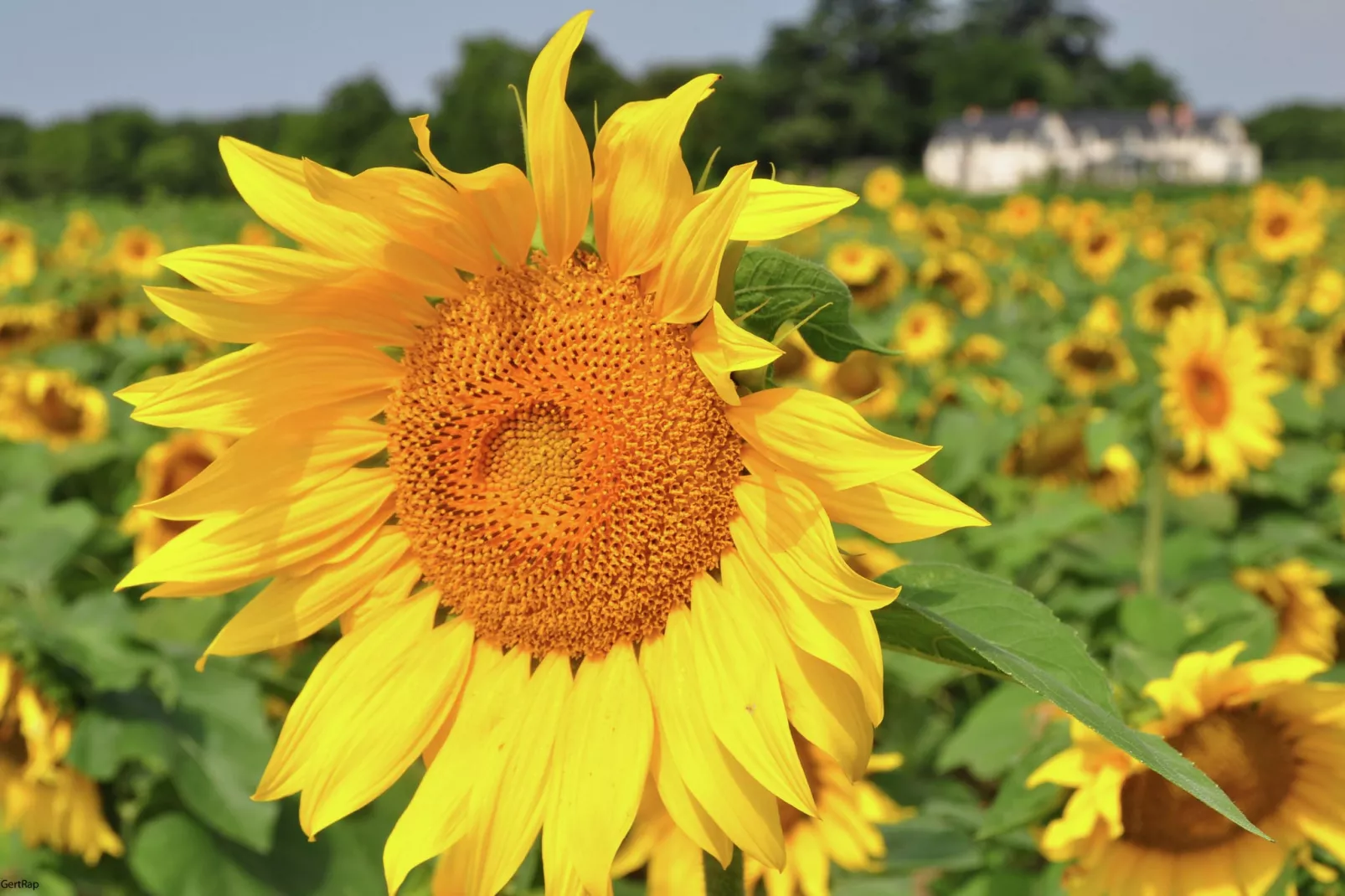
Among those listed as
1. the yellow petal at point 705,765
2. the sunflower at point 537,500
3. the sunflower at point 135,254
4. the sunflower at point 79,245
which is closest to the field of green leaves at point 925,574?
the sunflower at point 537,500

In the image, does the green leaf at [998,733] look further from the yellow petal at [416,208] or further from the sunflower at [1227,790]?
the yellow petal at [416,208]

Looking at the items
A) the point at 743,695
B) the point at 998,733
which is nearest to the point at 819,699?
the point at 743,695

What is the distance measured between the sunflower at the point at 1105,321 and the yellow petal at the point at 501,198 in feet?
17.4

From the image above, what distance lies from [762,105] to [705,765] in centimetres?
6408

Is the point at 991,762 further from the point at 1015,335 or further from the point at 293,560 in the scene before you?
the point at 1015,335

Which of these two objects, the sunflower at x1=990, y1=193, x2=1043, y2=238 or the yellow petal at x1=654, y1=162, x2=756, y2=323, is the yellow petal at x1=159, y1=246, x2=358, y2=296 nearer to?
the yellow petal at x1=654, y1=162, x2=756, y2=323

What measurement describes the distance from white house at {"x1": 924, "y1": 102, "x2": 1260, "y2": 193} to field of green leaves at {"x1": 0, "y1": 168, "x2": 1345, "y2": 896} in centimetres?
5913

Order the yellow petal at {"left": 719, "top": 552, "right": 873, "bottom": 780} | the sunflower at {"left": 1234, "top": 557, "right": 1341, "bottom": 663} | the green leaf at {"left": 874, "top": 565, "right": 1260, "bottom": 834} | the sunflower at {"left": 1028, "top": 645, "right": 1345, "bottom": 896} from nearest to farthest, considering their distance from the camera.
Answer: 1. the green leaf at {"left": 874, "top": 565, "right": 1260, "bottom": 834}
2. the yellow petal at {"left": 719, "top": 552, "right": 873, "bottom": 780}
3. the sunflower at {"left": 1028, "top": 645, "right": 1345, "bottom": 896}
4. the sunflower at {"left": 1234, "top": 557, "right": 1341, "bottom": 663}

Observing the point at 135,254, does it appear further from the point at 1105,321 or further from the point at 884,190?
the point at 884,190

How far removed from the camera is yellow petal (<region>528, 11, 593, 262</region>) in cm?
103

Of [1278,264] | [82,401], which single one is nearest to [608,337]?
[82,401]

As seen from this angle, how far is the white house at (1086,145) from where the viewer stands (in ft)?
214

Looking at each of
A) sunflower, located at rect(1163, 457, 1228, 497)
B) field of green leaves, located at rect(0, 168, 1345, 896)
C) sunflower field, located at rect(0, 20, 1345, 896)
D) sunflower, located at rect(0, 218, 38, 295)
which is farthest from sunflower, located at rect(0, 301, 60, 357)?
sunflower, located at rect(1163, 457, 1228, 497)

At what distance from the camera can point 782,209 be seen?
1024mm
